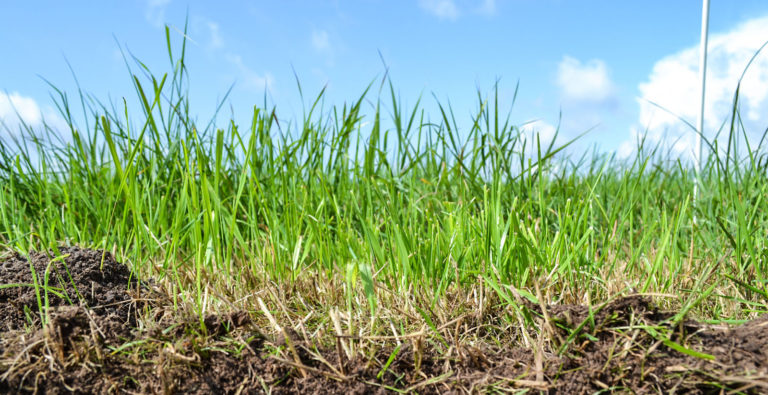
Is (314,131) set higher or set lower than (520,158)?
higher

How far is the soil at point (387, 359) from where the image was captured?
44.7 inches

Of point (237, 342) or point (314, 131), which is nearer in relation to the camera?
point (237, 342)

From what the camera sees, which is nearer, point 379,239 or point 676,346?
point 676,346

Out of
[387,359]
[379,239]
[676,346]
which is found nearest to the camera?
[676,346]

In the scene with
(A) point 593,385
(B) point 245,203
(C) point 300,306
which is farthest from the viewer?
(B) point 245,203

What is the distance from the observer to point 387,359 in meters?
1.27

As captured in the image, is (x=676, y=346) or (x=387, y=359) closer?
(x=676, y=346)

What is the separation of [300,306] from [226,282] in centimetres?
28

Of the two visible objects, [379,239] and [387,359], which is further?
[379,239]

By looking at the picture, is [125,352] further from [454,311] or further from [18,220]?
[18,220]

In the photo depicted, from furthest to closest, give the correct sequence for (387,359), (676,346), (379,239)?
(379,239) → (387,359) → (676,346)

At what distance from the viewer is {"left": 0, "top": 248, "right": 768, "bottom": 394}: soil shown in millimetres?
1135

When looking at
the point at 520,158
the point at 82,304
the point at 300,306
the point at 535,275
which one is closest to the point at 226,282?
the point at 300,306

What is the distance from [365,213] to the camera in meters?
2.36
